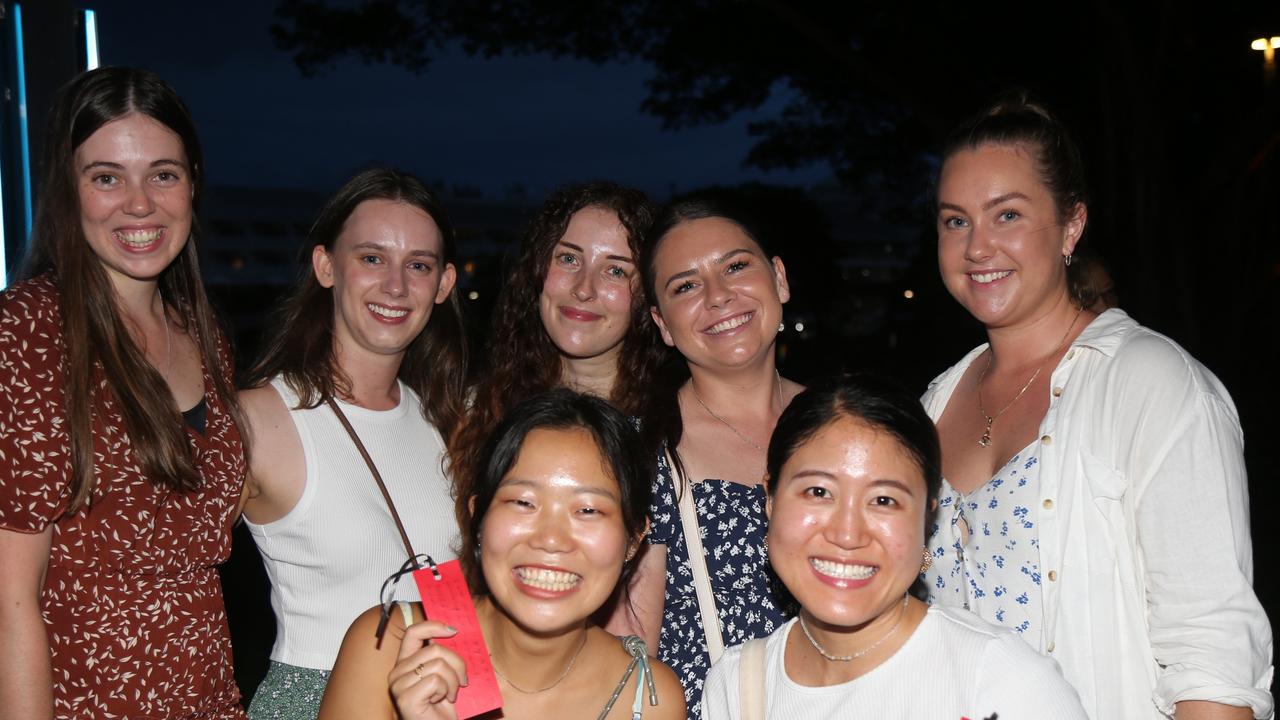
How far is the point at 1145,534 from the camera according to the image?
2.70m

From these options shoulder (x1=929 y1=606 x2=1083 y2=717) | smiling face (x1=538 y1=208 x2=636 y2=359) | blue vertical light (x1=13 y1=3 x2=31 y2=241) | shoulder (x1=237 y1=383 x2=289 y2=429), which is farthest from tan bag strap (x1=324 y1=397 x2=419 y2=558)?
blue vertical light (x1=13 y1=3 x2=31 y2=241)

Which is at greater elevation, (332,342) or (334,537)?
(332,342)

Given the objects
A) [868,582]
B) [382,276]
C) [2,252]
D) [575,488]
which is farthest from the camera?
[2,252]

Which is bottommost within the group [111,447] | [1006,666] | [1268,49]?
[1006,666]

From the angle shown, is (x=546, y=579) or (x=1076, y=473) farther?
(x=1076, y=473)

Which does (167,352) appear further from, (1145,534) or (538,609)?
(1145,534)

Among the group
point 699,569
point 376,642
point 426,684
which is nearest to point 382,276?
point 376,642

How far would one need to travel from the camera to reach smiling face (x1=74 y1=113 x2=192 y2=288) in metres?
3.03

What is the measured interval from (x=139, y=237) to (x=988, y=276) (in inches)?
104

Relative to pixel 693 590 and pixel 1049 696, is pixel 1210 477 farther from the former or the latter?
pixel 693 590

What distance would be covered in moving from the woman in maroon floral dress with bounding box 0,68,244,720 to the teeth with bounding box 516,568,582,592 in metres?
1.04

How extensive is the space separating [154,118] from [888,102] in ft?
47.8

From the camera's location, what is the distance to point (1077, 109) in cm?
1338

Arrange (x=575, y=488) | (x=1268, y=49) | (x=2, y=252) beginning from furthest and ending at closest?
(x=1268, y=49) → (x=2, y=252) → (x=575, y=488)
